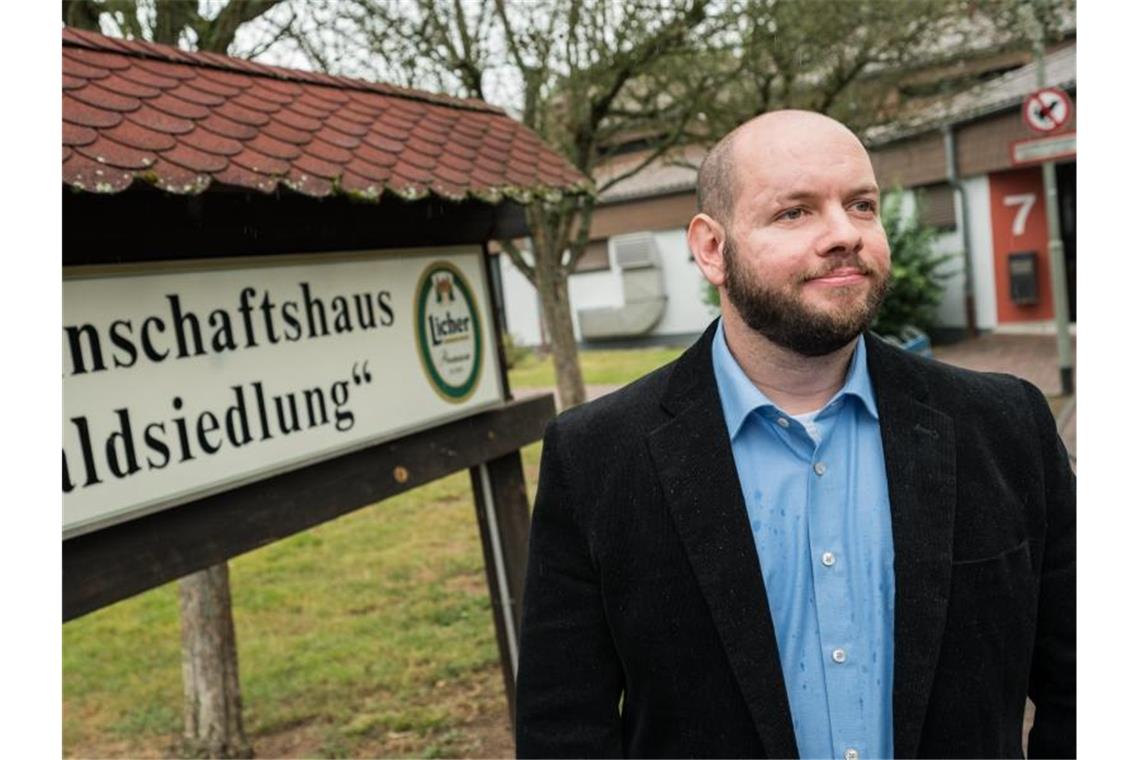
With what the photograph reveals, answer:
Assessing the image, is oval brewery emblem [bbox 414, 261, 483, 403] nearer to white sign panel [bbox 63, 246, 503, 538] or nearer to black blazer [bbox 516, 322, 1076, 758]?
white sign panel [bbox 63, 246, 503, 538]

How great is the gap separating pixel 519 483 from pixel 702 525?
293 cm

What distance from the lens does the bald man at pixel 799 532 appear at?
5.96ft

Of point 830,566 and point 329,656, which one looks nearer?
point 830,566

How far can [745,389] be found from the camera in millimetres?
1977

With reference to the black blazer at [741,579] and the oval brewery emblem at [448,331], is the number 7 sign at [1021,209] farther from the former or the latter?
the black blazer at [741,579]

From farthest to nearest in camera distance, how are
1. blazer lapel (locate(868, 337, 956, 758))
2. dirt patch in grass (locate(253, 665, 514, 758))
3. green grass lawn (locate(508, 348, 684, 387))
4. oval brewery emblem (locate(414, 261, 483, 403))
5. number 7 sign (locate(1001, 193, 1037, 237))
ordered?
green grass lawn (locate(508, 348, 684, 387))
number 7 sign (locate(1001, 193, 1037, 237))
dirt patch in grass (locate(253, 665, 514, 758))
oval brewery emblem (locate(414, 261, 483, 403))
blazer lapel (locate(868, 337, 956, 758))

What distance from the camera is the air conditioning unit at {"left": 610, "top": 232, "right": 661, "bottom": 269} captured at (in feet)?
86.9

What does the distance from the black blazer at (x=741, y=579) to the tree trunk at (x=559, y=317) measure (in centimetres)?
805

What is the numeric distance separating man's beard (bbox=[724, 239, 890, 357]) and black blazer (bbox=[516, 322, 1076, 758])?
18cm

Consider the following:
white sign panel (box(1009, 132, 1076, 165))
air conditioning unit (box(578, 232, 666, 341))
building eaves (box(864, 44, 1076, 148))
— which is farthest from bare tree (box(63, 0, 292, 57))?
air conditioning unit (box(578, 232, 666, 341))

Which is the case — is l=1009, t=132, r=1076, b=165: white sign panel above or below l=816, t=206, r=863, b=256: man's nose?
above

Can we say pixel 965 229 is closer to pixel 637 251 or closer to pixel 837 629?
pixel 637 251

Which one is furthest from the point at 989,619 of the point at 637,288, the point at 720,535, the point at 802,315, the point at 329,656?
the point at 637,288

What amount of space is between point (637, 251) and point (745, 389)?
2494 cm
